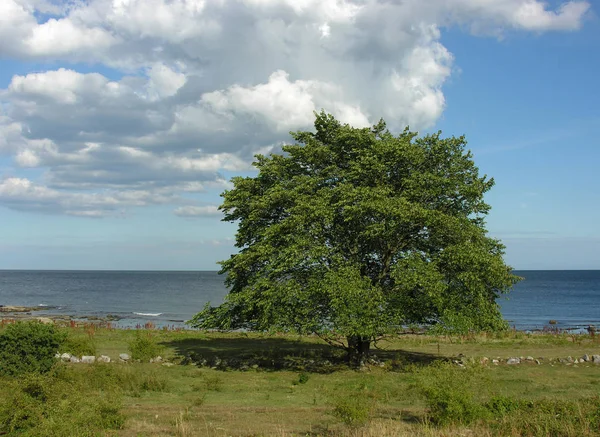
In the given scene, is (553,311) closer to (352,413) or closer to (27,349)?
(352,413)

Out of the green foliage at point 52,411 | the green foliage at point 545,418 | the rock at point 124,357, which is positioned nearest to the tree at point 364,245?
the rock at point 124,357

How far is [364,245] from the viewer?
89.7 feet

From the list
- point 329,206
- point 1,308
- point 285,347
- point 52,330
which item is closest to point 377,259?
point 329,206

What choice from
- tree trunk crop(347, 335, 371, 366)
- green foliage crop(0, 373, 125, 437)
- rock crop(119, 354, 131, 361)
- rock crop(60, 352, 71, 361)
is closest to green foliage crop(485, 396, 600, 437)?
green foliage crop(0, 373, 125, 437)

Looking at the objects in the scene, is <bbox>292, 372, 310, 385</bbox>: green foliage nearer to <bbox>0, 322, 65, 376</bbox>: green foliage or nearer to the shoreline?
<bbox>0, 322, 65, 376</bbox>: green foliage

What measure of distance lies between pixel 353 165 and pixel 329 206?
275 centimetres

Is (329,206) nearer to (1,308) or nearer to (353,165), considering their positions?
(353,165)

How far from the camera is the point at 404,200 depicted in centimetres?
2477

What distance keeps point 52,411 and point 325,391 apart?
11.3 metres

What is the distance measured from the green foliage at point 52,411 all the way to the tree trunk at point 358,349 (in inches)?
586

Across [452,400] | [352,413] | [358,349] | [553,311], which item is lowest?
[553,311]

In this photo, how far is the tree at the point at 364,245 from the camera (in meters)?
24.5

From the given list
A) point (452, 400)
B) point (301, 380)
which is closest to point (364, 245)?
point (301, 380)

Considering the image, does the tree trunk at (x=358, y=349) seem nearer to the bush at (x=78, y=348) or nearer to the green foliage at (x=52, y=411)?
the green foliage at (x=52, y=411)
